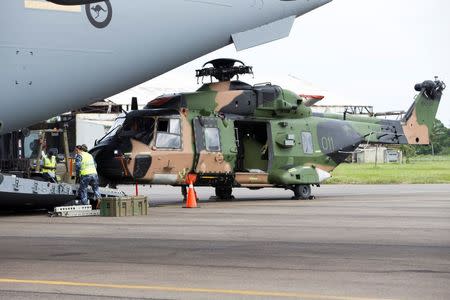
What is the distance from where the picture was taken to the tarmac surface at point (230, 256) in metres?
8.86

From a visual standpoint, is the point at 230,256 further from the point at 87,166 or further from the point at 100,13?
the point at 87,166

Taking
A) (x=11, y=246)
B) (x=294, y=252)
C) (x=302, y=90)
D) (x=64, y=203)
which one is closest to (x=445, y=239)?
(x=294, y=252)

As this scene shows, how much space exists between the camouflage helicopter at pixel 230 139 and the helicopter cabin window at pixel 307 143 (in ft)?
0.10

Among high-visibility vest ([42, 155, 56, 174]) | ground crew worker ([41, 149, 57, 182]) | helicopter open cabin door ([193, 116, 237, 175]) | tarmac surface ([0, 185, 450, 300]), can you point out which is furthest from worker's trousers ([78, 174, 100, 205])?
high-visibility vest ([42, 155, 56, 174])

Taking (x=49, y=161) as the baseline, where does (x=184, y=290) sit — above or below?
below

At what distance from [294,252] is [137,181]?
12.0 metres

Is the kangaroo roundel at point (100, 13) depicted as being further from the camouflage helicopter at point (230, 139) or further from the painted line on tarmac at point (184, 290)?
the camouflage helicopter at point (230, 139)

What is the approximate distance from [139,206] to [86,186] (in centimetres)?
145

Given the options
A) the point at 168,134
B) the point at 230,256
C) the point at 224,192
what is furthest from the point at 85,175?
the point at 230,256

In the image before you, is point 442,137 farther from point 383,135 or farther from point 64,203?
point 64,203

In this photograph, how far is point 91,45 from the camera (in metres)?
13.4

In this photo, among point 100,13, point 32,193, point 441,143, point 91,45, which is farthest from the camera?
point 441,143

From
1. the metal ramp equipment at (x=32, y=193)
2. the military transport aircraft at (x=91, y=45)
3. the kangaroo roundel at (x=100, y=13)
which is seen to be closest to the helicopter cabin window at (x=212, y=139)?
the metal ramp equipment at (x=32, y=193)

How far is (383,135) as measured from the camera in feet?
98.0
